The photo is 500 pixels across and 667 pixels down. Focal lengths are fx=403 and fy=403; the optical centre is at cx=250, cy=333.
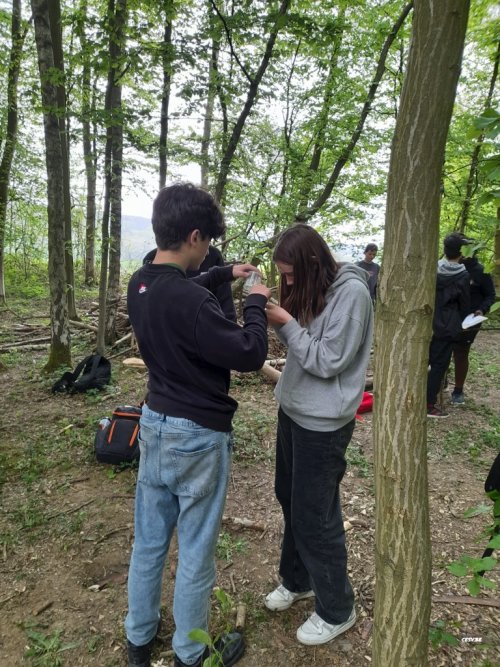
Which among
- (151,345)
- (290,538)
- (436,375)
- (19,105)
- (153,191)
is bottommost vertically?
(290,538)

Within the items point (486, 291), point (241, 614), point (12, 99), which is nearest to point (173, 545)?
point (241, 614)

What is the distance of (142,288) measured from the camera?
1.74 m

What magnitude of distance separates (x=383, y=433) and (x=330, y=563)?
44.6 inches

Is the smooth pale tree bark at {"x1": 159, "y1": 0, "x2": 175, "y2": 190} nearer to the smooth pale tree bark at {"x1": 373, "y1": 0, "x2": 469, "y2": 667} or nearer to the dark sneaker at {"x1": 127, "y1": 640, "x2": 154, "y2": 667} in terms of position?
the smooth pale tree bark at {"x1": 373, "y1": 0, "x2": 469, "y2": 667}

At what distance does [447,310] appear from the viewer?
16.9 feet

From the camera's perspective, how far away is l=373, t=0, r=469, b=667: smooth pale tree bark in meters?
1.02

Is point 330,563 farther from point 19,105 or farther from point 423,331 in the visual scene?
point 19,105

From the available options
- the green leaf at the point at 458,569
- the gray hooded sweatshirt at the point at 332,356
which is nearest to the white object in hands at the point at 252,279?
the gray hooded sweatshirt at the point at 332,356

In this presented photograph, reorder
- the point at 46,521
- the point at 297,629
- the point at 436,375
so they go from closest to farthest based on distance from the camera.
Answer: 1. the point at 297,629
2. the point at 46,521
3. the point at 436,375

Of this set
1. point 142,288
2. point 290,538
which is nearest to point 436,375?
point 290,538

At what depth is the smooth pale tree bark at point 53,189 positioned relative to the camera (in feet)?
16.9

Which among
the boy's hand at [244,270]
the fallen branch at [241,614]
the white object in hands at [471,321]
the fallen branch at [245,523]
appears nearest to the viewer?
→ the boy's hand at [244,270]

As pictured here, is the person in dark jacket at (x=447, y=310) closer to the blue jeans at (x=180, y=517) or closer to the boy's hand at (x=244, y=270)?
the boy's hand at (x=244, y=270)

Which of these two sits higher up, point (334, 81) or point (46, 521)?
point (334, 81)
